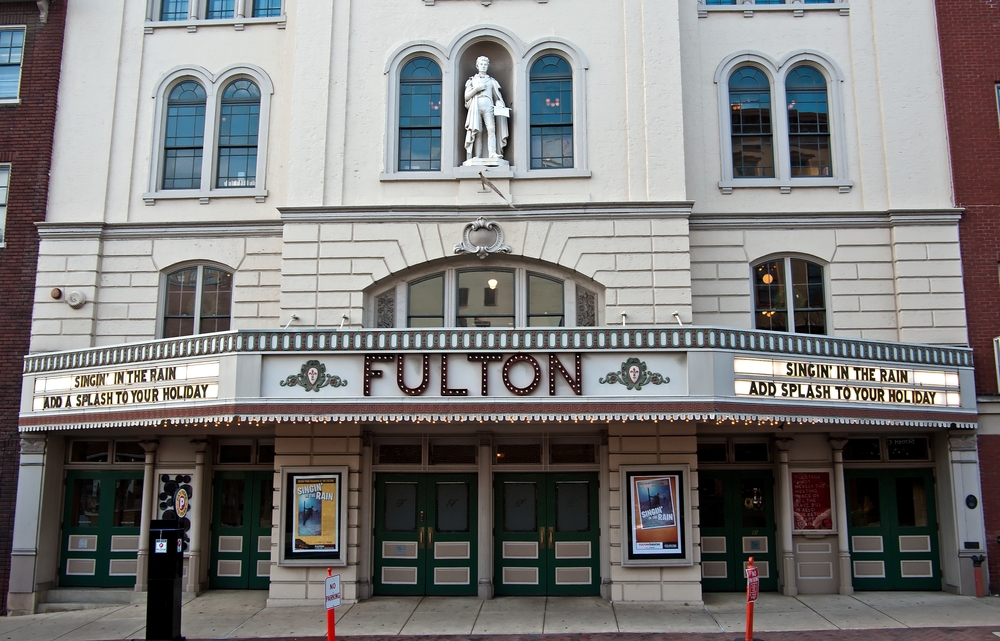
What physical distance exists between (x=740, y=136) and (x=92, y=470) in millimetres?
15842

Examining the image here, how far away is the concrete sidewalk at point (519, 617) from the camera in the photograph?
13.7m

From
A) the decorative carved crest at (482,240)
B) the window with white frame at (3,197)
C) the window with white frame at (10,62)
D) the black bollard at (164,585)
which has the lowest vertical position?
the black bollard at (164,585)

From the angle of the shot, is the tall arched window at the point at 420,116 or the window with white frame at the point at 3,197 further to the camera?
the window with white frame at the point at 3,197

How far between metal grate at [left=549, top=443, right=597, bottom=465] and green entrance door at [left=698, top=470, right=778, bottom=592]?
97.8 inches

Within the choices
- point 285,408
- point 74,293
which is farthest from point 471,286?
point 74,293

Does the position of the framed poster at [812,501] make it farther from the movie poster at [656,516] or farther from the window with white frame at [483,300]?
the window with white frame at [483,300]

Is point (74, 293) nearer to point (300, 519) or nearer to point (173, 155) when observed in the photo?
point (173, 155)

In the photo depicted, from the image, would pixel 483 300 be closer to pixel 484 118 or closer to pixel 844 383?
pixel 484 118

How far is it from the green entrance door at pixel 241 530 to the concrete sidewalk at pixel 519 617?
704mm

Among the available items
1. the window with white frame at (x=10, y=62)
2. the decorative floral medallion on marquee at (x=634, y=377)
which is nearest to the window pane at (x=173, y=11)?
the window with white frame at (x=10, y=62)

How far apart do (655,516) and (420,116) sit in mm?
9421

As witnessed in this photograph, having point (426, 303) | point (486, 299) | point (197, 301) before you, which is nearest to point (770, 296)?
point (486, 299)

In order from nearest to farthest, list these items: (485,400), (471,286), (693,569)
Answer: (485,400)
(693,569)
(471,286)

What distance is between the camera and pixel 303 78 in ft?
55.2
